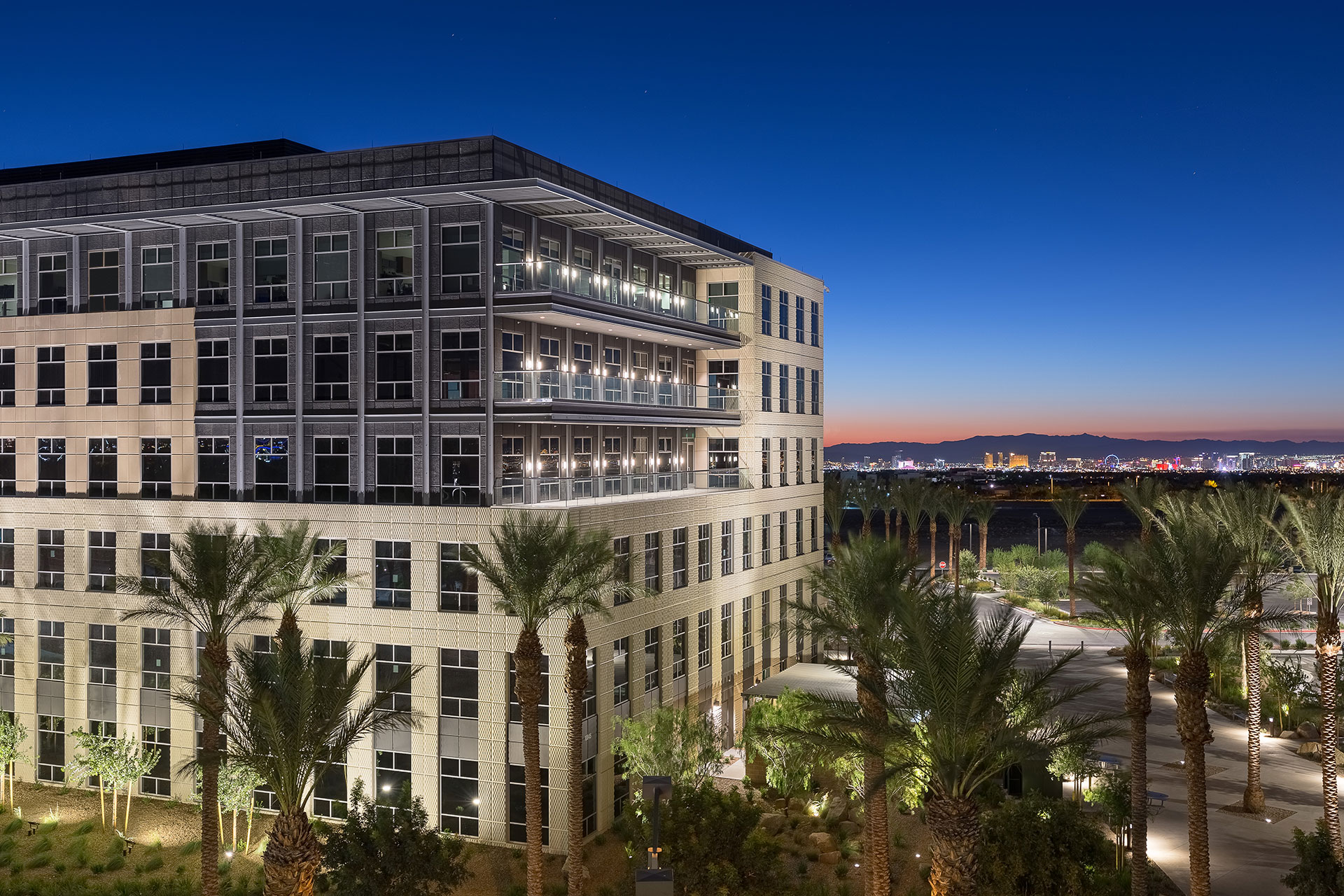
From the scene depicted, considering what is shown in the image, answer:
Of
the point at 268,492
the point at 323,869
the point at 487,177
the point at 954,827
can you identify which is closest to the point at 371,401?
the point at 268,492

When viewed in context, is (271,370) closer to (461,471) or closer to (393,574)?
(461,471)

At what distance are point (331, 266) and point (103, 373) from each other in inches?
377

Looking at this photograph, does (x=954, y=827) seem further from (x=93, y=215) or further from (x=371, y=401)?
(x=93, y=215)

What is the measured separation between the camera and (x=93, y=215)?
33938 mm

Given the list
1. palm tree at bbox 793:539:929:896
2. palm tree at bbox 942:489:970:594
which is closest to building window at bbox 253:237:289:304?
palm tree at bbox 793:539:929:896

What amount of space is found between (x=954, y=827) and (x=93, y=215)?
32.4 metres

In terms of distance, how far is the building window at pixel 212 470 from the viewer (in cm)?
A: 3334

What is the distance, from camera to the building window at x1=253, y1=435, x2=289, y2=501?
107 feet

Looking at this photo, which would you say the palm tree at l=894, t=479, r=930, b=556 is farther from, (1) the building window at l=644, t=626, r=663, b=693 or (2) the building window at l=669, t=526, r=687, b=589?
(1) the building window at l=644, t=626, r=663, b=693

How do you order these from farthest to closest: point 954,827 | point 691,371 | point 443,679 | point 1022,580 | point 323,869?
point 1022,580 → point 691,371 → point 443,679 → point 323,869 → point 954,827

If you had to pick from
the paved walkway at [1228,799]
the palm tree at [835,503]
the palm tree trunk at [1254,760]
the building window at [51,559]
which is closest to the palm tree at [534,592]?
the paved walkway at [1228,799]

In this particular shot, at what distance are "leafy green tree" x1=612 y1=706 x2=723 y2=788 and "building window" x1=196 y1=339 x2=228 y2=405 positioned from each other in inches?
675

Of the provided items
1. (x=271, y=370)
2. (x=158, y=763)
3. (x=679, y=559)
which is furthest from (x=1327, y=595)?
(x=158, y=763)

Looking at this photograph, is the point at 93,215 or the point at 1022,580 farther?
the point at 1022,580
